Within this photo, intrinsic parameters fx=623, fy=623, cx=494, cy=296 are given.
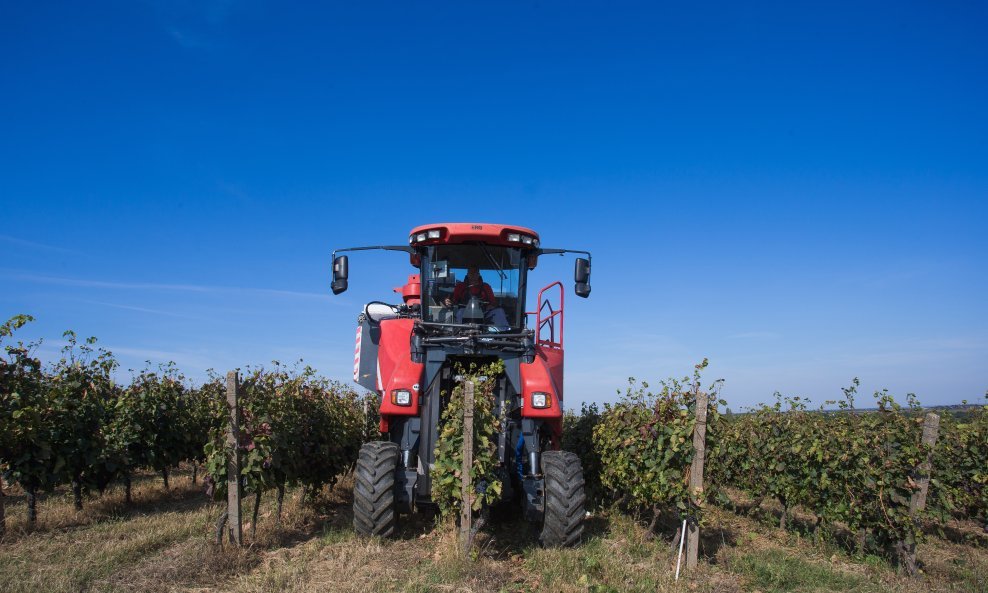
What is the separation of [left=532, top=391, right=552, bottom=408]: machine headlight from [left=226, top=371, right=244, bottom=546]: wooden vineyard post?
3089 millimetres

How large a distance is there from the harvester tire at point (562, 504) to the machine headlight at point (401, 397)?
161 cm

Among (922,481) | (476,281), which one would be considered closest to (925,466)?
(922,481)

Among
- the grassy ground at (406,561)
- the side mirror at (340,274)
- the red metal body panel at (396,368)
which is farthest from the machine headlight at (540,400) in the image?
the side mirror at (340,274)

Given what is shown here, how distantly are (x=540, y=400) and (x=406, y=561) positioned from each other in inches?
80.5

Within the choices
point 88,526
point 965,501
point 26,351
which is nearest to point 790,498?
point 965,501

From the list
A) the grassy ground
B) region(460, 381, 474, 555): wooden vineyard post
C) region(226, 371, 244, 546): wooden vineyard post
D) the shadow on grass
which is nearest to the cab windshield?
region(460, 381, 474, 555): wooden vineyard post

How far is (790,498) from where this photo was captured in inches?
352

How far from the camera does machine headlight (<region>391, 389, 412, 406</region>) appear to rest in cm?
658

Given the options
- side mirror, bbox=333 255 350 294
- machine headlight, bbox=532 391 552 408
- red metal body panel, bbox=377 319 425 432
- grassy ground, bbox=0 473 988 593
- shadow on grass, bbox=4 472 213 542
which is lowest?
shadow on grass, bbox=4 472 213 542

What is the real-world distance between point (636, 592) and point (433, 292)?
381 cm

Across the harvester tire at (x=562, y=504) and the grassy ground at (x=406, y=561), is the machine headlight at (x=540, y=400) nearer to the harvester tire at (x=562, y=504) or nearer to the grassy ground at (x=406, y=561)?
the harvester tire at (x=562, y=504)

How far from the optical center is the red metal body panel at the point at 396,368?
21.7 ft

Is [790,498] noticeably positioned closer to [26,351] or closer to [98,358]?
[26,351]

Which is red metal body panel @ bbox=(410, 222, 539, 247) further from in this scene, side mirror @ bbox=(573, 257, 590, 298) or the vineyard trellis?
the vineyard trellis
